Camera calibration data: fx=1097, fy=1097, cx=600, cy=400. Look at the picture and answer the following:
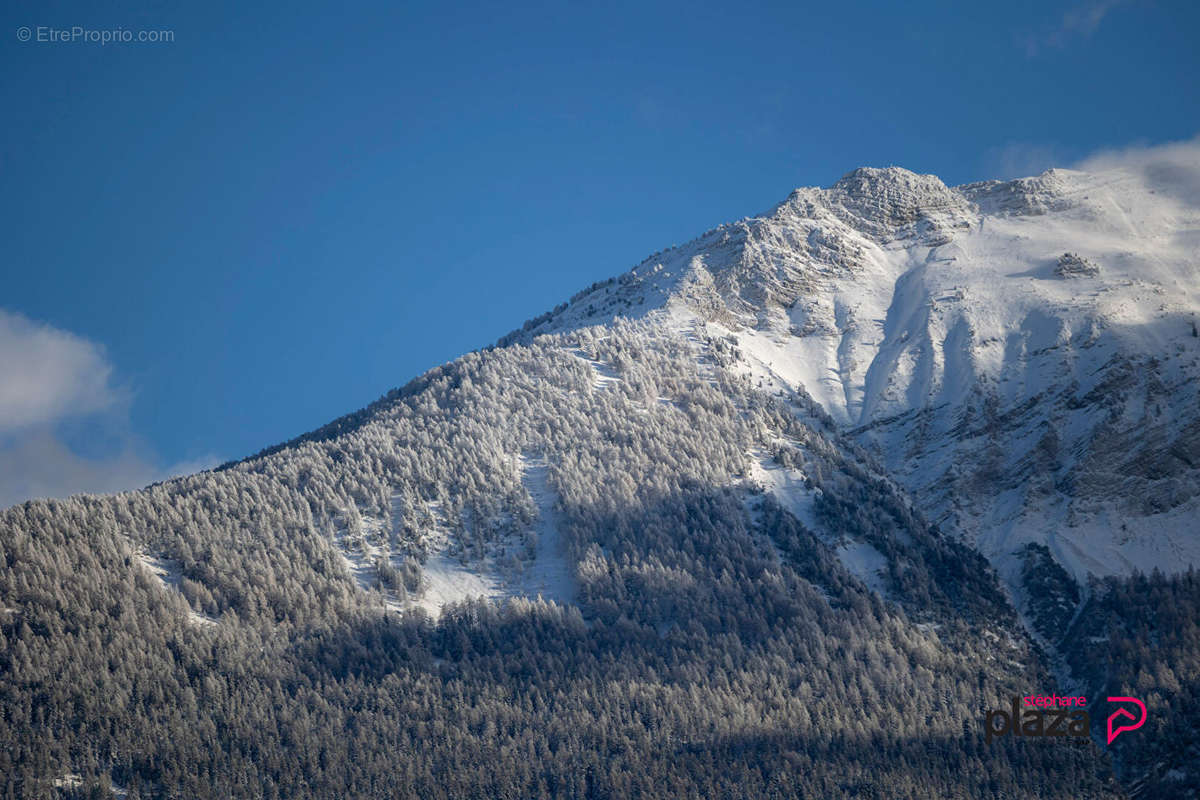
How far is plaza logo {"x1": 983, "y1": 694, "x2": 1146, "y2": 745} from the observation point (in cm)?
15225

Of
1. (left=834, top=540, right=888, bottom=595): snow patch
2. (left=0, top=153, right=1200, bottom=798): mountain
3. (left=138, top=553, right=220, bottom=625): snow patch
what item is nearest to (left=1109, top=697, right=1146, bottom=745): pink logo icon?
(left=0, top=153, right=1200, bottom=798): mountain

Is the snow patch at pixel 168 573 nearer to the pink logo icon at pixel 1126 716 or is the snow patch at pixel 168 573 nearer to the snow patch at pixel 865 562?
the snow patch at pixel 865 562

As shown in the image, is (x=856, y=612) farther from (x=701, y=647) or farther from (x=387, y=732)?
(x=387, y=732)

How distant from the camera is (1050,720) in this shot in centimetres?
15750

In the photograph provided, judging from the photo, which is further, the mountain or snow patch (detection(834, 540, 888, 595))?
snow patch (detection(834, 540, 888, 595))

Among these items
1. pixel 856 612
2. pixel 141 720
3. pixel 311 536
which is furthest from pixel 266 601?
pixel 856 612

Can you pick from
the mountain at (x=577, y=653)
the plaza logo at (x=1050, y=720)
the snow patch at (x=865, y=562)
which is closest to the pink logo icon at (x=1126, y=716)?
the plaza logo at (x=1050, y=720)

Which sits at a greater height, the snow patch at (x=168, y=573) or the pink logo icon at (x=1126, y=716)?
the snow patch at (x=168, y=573)

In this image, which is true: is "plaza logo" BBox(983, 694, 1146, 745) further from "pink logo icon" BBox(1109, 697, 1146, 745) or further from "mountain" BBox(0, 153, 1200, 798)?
"mountain" BBox(0, 153, 1200, 798)

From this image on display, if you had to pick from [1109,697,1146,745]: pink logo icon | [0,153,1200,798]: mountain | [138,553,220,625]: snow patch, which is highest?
[138,553,220,625]: snow patch

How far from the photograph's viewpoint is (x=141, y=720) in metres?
Result: 151

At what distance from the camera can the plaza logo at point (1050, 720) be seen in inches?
5994

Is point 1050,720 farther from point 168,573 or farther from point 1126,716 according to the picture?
point 168,573

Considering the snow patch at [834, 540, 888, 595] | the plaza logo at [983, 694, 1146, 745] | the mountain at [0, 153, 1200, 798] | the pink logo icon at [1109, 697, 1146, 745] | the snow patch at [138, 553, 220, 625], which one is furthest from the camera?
the snow patch at [834, 540, 888, 595]
